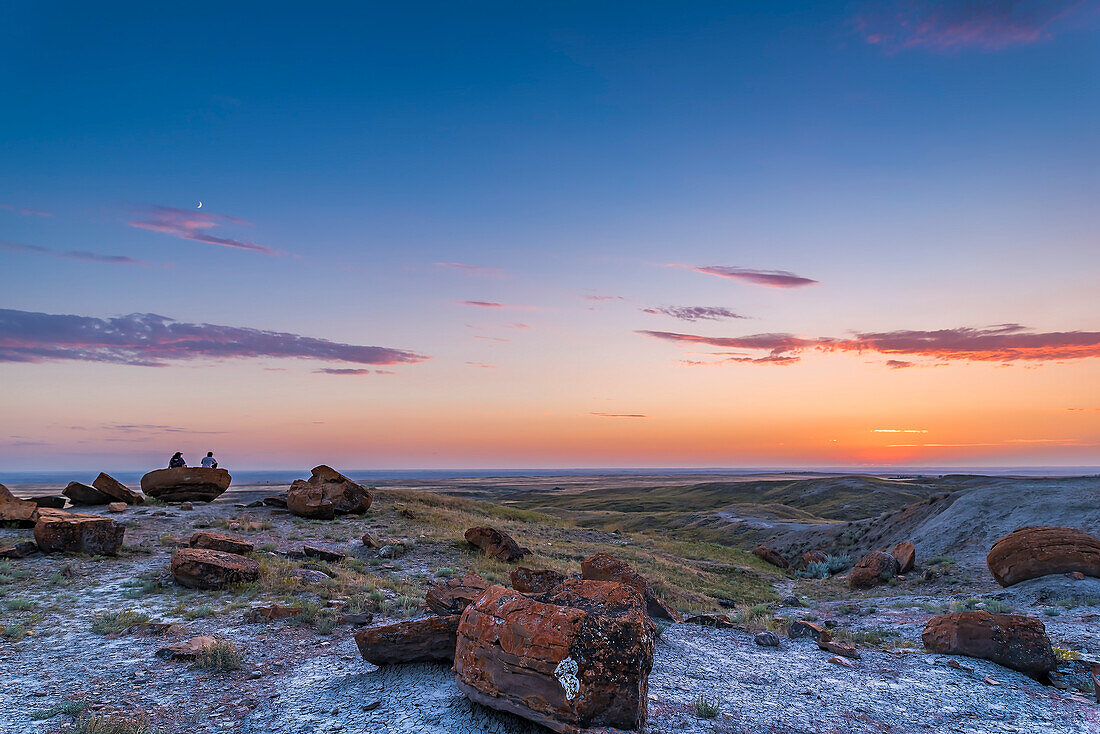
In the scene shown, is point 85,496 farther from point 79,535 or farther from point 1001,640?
point 1001,640

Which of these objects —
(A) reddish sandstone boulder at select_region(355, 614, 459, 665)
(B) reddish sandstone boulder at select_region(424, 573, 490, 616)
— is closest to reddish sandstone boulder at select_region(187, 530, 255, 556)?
(B) reddish sandstone boulder at select_region(424, 573, 490, 616)

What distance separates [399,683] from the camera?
8.24 metres

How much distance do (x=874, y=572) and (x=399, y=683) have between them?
63.5 ft

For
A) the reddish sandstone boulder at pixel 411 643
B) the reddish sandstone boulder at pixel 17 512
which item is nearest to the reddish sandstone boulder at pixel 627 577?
the reddish sandstone boulder at pixel 411 643

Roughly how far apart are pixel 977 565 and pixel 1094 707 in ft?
49.2

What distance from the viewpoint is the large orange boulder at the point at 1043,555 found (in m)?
15.5

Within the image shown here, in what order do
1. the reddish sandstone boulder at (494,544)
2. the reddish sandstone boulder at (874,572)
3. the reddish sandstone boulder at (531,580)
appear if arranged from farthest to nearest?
the reddish sandstone boulder at (874,572) → the reddish sandstone boulder at (494,544) → the reddish sandstone boulder at (531,580)

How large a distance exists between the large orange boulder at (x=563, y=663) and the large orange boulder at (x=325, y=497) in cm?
2079

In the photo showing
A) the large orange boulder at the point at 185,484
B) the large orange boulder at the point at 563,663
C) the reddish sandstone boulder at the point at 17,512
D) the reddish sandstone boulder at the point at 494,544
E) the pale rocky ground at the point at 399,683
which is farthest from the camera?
the large orange boulder at the point at 185,484

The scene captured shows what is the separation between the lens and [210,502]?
2888 centimetres

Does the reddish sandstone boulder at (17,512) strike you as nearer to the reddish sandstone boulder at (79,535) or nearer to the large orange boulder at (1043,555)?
the reddish sandstone boulder at (79,535)

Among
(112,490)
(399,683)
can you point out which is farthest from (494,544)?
(112,490)

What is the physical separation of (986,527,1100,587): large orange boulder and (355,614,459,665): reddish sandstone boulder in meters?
16.6

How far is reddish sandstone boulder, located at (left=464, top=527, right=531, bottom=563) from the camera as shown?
19797 millimetres
